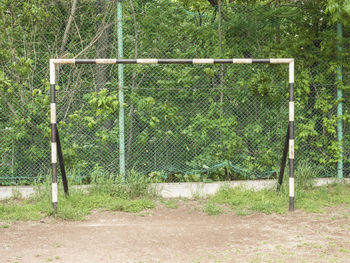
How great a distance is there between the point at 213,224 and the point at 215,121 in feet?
7.78

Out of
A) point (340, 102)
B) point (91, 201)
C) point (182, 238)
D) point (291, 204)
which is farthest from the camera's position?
point (340, 102)

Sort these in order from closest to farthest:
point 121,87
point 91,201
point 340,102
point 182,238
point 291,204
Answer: point 182,238, point 291,204, point 91,201, point 121,87, point 340,102

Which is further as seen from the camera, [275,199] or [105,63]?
[275,199]

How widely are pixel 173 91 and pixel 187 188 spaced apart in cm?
160

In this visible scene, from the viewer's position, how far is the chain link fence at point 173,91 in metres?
7.21

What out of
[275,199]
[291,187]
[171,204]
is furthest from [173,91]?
[291,187]

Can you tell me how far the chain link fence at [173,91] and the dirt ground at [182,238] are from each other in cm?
151

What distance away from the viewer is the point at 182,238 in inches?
195

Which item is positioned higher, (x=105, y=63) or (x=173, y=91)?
(x=105, y=63)

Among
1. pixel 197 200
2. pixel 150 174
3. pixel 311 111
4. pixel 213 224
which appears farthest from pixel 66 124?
pixel 311 111

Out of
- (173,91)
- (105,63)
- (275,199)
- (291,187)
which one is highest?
(105,63)

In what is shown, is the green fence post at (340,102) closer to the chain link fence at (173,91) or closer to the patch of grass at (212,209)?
the chain link fence at (173,91)

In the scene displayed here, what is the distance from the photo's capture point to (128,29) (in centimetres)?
736

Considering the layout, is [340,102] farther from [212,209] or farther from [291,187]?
[212,209]
